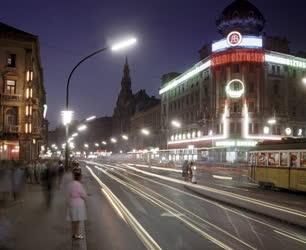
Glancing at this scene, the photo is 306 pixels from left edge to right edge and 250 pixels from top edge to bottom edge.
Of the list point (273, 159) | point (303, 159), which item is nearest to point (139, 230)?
point (303, 159)

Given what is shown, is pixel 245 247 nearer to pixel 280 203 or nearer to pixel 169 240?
pixel 169 240

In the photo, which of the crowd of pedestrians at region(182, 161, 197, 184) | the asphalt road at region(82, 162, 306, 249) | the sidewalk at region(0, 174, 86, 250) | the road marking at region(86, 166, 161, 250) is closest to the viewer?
the sidewalk at region(0, 174, 86, 250)

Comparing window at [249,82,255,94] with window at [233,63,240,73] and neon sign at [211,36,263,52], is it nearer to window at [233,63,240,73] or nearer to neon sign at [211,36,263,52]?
window at [233,63,240,73]

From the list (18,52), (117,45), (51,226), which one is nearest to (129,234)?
(51,226)

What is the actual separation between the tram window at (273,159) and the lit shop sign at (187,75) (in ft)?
216

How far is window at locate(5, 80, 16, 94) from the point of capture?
6438 cm

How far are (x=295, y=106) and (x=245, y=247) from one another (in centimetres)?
8908

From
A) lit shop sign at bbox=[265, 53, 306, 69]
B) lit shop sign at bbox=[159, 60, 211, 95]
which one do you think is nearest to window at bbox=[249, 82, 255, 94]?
lit shop sign at bbox=[265, 53, 306, 69]

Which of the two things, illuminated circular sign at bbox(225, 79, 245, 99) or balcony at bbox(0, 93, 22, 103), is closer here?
balcony at bbox(0, 93, 22, 103)

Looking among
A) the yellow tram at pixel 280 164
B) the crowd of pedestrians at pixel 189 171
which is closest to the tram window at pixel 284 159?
the yellow tram at pixel 280 164

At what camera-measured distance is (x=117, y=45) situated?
28.0 meters

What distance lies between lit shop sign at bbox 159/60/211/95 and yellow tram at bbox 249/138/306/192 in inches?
2514

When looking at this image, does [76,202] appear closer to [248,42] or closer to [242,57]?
[242,57]

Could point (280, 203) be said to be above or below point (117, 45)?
below
